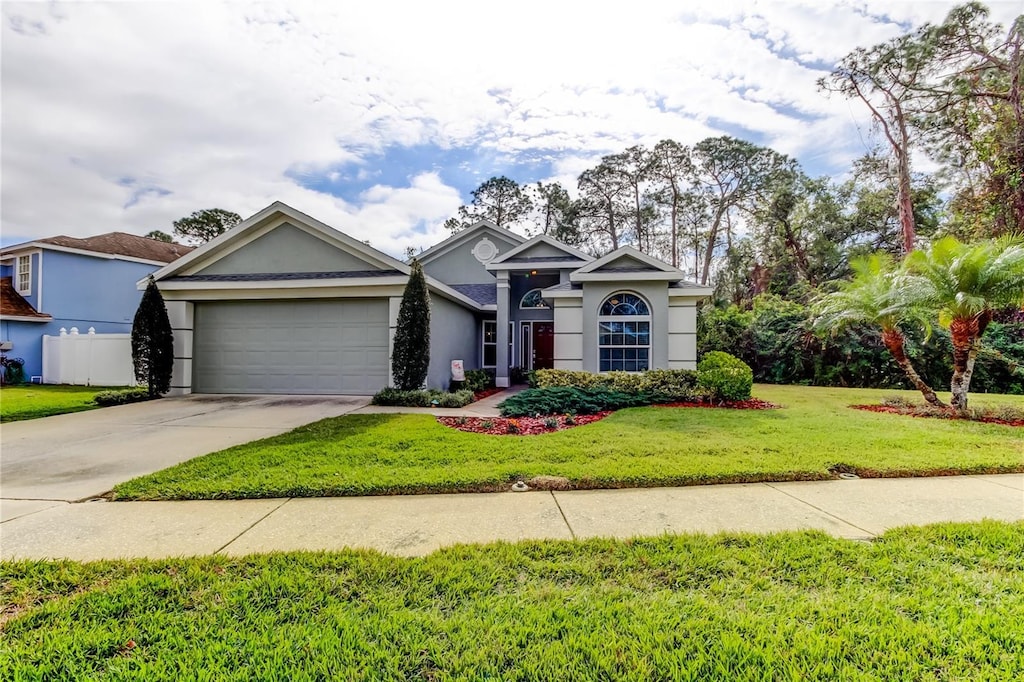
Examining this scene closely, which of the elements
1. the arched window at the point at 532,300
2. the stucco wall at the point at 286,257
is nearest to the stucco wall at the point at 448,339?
the arched window at the point at 532,300

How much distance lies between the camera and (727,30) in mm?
7840

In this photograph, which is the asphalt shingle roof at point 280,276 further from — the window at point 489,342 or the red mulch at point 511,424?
the window at point 489,342

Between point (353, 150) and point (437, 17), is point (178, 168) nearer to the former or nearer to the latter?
point (353, 150)

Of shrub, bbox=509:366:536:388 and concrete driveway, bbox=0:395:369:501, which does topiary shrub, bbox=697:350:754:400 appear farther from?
concrete driveway, bbox=0:395:369:501

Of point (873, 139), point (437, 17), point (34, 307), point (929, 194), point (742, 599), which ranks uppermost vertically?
point (873, 139)

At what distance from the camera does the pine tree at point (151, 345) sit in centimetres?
1105

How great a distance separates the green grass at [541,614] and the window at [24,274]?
20.8m

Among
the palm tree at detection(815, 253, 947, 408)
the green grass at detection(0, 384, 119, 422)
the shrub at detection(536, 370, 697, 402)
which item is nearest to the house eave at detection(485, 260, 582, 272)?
the shrub at detection(536, 370, 697, 402)

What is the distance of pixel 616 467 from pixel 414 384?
647 centimetres

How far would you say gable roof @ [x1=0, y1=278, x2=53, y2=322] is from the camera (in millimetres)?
15641

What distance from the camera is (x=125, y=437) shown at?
22.7ft

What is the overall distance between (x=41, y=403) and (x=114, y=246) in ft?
42.2

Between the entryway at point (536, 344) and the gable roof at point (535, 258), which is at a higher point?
the gable roof at point (535, 258)

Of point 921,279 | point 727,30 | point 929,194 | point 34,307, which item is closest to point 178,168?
point 34,307
